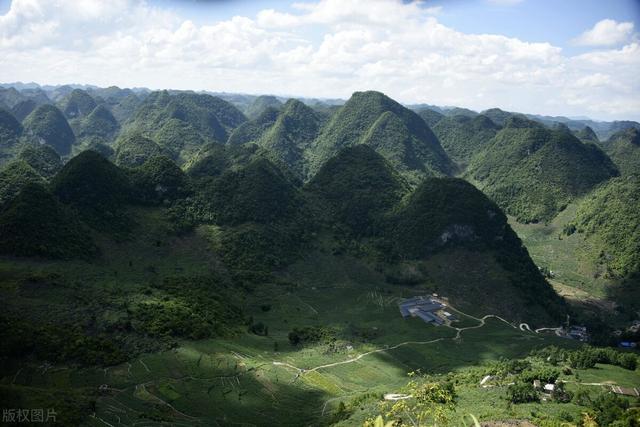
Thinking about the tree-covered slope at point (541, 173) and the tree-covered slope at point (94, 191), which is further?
the tree-covered slope at point (541, 173)

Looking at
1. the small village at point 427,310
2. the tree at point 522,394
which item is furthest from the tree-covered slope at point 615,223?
the tree at point 522,394

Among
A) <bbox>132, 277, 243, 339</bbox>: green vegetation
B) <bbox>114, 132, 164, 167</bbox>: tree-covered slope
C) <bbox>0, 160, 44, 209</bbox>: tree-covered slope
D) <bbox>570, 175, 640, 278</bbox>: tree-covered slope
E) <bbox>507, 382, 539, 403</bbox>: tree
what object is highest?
<bbox>114, 132, 164, 167</bbox>: tree-covered slope

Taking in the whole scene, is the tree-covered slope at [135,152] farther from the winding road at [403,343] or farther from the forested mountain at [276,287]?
the winding road at [403,343]

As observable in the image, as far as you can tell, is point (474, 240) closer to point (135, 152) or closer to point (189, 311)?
point (189, 311)

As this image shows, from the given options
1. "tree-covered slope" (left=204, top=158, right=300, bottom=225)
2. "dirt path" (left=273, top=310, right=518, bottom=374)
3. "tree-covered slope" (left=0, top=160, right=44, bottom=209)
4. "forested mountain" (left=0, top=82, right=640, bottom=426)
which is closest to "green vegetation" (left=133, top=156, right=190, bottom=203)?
"forested mountain" (left=0, top=82, right=640, bottom=426)

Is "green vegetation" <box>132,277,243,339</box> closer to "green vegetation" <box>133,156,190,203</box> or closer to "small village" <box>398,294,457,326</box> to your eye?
"small village" <box>398,294,457,326</box>

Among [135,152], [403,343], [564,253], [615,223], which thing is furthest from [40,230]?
[615,223]
